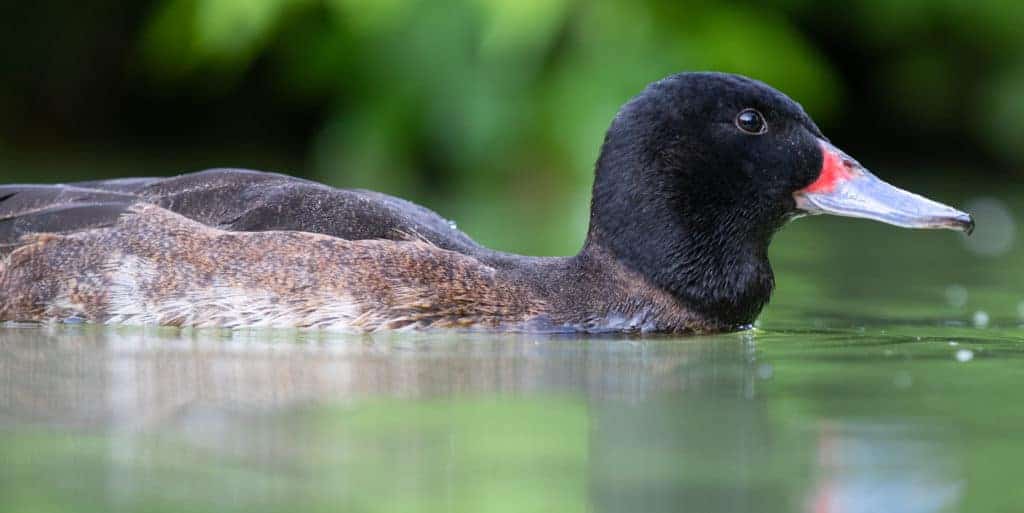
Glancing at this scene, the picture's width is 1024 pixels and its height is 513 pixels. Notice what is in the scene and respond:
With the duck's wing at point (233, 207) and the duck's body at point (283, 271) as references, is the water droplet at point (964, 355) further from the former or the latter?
the duck's wing at point (233, 207)

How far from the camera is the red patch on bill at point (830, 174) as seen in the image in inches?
209

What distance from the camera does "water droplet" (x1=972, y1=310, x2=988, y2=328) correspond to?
18.0 ft

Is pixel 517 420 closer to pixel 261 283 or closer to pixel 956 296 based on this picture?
pixel 261 283

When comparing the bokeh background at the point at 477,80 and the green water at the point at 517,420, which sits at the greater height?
the bokeh background at the point at 477,80

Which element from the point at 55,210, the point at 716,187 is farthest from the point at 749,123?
the point at 55,210

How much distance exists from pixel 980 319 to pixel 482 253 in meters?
1.73

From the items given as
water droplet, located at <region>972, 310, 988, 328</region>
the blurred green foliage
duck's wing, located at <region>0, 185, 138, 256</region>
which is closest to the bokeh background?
the blurred green foliage

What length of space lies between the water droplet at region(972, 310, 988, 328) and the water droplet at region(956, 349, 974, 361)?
0.64m

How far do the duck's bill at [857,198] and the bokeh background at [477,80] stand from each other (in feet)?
10.6

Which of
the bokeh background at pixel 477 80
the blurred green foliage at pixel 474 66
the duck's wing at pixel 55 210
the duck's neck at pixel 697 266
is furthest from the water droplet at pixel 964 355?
the blurred green foliage at pixel 474 66

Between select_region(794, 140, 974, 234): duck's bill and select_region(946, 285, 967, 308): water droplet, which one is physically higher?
select_region(794, 140, 974, 234): duck's bill

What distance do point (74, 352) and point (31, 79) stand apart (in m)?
10.3

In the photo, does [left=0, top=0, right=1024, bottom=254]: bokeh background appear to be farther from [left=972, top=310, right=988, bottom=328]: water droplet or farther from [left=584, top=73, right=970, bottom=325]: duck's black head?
[left=584, top=73, right=970, bottom=325]: duck's black head

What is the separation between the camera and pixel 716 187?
5.30 metres
